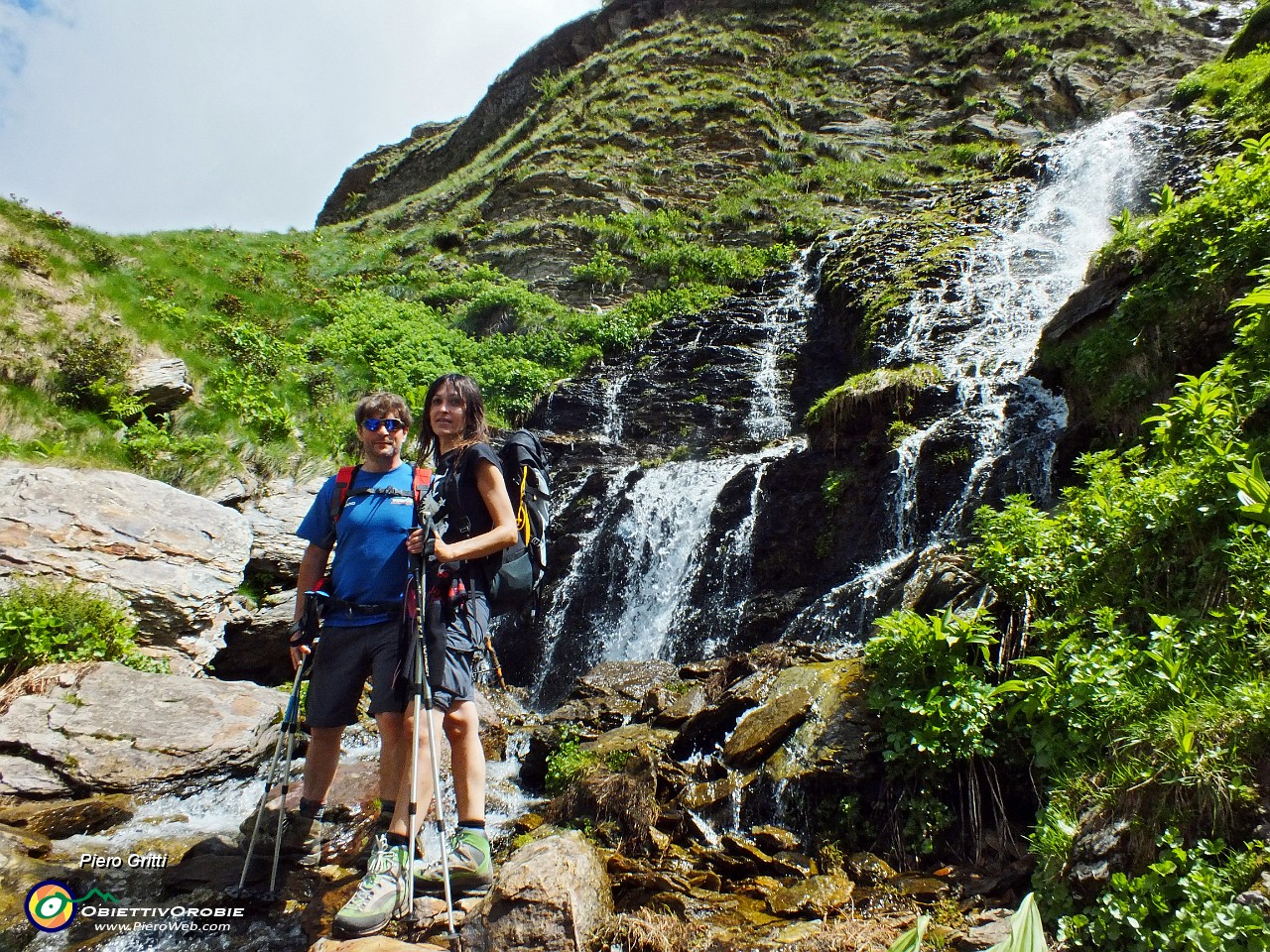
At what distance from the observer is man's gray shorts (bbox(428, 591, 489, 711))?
11.5 feet

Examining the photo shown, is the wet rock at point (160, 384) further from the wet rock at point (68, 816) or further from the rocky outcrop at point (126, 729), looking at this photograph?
the wet rock at point (68, 816)

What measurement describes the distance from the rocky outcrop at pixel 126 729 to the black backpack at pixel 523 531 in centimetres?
410

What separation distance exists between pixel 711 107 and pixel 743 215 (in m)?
7.28

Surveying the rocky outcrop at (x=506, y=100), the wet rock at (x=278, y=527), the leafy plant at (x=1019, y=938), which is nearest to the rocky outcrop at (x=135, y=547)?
the wet rock at (x=278, y=527)

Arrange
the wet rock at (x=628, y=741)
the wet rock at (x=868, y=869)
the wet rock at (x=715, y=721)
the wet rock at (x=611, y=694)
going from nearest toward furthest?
the wet rock at (x=868, y=869)
the wet rock at (x=628, y=741)
the wet rock at (x=715, y=721)
the wet rock at (x=611, y=694)

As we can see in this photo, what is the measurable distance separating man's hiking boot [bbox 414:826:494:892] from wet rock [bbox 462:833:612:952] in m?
0.08

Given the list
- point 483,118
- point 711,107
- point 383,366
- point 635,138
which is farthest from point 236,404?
point 483,118

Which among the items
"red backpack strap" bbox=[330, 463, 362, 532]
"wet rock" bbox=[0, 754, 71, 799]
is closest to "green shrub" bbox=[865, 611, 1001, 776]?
"red backpack strap" bbox=[330, 463, 362, 532]

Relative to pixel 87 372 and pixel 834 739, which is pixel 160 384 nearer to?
pixel 87 372

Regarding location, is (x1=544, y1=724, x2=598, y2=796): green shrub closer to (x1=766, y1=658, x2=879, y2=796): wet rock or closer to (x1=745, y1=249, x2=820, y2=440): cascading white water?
(x1=766, y1=658, x2=879, y2=796): wet rock

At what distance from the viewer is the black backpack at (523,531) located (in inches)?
145

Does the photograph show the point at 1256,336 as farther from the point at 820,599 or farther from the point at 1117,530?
the point at 820,599

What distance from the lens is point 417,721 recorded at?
3.45m

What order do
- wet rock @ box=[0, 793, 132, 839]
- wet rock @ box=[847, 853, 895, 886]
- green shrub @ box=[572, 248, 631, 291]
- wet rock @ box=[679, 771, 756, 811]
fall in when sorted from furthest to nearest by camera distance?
green shrub @ box=[572, 248, 631, 291] → wet rock @ box=[679, 771, 756, 811] → wet rock @ box=[0, 793, 132, 839] → wet rock @ box=[847, 853, 895, 886]
